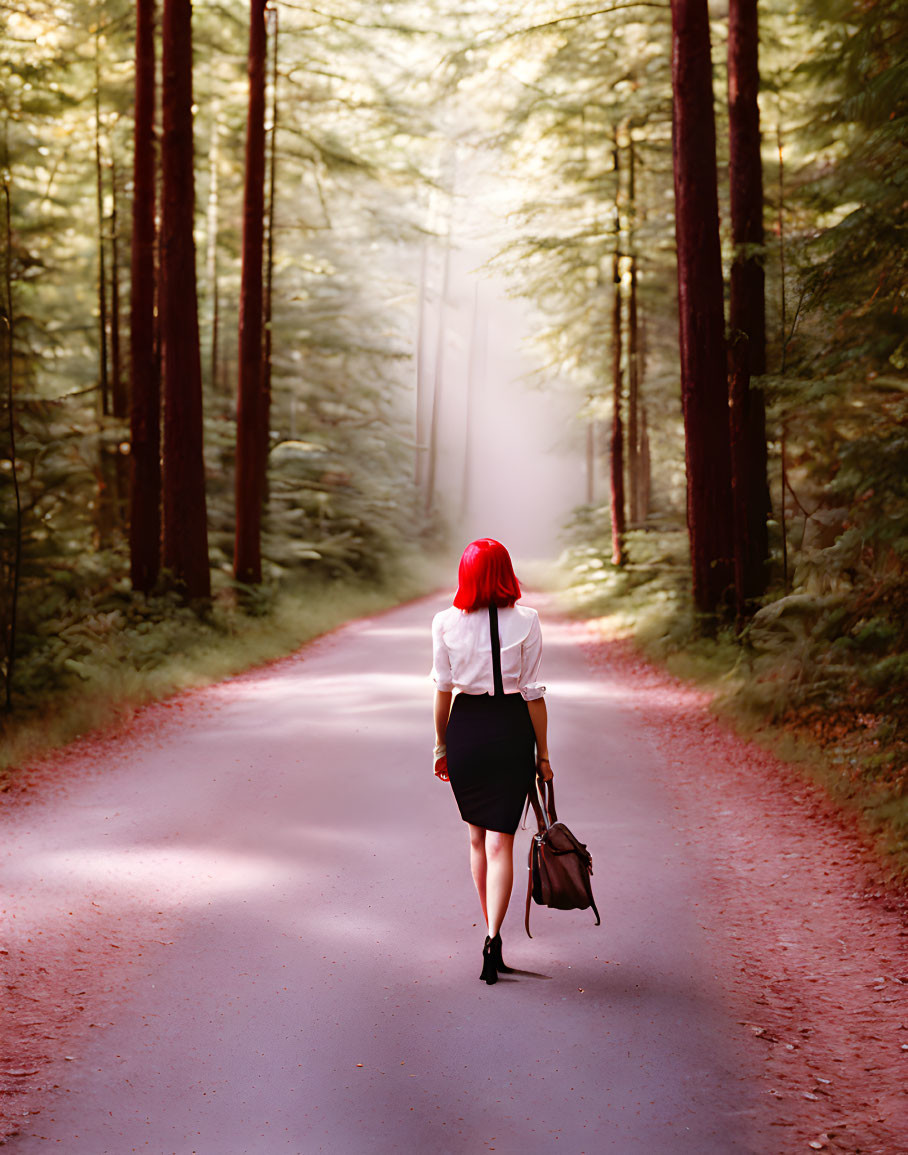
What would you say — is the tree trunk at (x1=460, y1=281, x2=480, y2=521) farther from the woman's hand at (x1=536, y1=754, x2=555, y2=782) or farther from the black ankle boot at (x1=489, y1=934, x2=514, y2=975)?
the black ankle boot at (x1=489, y1=934, x2=514, y2=975)

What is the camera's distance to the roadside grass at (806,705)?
7044 mm

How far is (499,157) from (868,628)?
1609cm

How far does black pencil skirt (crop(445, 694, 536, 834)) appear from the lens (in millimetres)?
4805

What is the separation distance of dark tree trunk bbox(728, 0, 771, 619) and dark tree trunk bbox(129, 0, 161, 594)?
8.50 meters

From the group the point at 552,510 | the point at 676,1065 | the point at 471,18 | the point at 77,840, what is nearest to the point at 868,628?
the point at 676,1065

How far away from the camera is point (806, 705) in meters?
9.48

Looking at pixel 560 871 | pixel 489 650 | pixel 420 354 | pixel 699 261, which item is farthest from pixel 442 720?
pixel 420 354

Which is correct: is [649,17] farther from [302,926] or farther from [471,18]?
[302,926]

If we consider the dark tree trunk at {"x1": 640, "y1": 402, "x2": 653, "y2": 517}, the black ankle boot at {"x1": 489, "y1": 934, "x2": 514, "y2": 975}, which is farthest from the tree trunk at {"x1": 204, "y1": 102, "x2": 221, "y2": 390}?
the black ankle boot at {"x1": 489, "y1": 934, "x2": 514, "y2": 975}

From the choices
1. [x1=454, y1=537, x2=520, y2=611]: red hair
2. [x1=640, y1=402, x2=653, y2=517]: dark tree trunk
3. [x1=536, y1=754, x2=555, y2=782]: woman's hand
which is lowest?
[x1=536, y1=754, x2=555, y2=782]: woman's hand

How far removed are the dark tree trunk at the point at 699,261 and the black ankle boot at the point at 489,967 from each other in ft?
32.2

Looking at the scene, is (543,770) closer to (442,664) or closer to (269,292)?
(442,664)

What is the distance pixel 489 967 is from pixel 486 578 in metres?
1.76

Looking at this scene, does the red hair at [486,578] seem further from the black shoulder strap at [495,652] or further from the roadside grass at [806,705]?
the roadside grass at [806,705]
